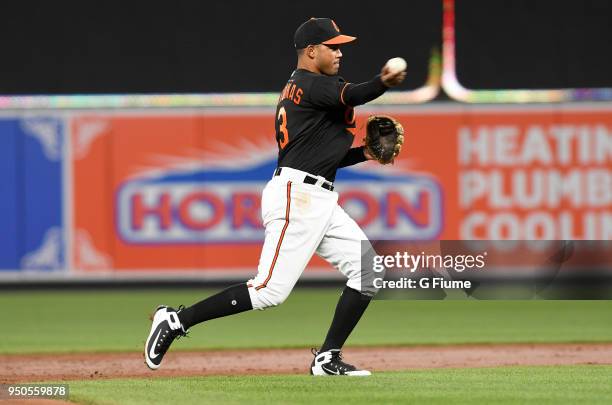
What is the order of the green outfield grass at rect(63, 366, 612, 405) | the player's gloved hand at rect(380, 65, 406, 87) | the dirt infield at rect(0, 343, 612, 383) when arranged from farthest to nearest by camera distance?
the dirt infield at rect(0, 343, 612, 383) < the player's gloved hand at rect(380, 65, 406, 87) < the green outfield grass at rect(63, 366, 612, 405)

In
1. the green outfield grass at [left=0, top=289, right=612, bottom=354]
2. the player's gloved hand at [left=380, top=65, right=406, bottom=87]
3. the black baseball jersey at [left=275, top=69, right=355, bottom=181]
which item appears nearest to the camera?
the player's gloved hand at [left=380, top=65, right=406, bottom=87]

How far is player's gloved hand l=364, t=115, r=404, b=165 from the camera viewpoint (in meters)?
6.48

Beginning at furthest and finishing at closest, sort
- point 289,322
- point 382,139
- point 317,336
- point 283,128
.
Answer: point 289,322 → point 317,336 → point 382,139 → point 283,128

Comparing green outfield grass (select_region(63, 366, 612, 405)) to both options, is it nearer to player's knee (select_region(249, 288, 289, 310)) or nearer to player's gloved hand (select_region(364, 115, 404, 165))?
player's knee (select_region(249, 288, 289, 310))

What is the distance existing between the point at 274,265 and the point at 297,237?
172mm

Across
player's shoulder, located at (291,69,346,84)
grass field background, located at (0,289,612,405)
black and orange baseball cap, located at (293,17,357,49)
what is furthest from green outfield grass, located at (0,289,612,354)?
black and orange baseball cap, located at (293,17,357,49)

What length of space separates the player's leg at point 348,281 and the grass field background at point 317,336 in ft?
0.49

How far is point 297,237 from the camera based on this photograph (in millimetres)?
6066

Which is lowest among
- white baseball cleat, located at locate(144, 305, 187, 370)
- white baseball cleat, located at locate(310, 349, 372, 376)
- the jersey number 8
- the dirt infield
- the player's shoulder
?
the dirt infield

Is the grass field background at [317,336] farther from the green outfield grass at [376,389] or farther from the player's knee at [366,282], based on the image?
the player's knee at [366,282]

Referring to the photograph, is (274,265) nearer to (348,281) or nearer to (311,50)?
(348,281)

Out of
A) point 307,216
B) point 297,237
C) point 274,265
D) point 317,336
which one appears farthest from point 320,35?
point 317,336

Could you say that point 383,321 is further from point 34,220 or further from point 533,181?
point 34,220

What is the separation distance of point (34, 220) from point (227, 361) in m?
4.57
